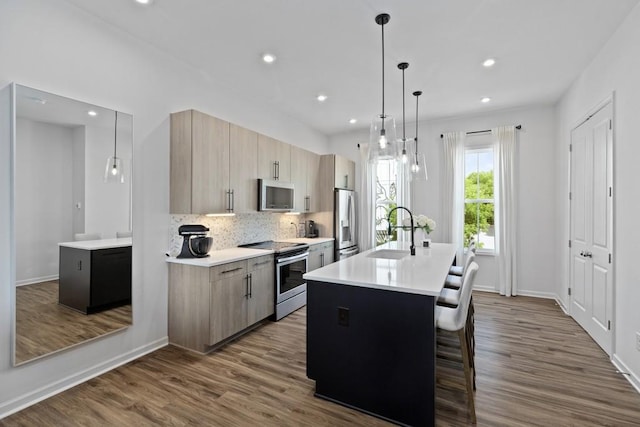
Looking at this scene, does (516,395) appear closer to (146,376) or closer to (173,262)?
(146,376)

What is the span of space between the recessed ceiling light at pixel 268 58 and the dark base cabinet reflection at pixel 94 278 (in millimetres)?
2289

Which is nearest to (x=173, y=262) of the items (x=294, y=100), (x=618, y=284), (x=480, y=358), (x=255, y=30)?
(x=255, y=30)

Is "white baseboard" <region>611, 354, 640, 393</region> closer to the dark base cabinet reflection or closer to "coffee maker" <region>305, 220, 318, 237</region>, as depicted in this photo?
"coffee maker" <region>305, 220, 318, 237</region>

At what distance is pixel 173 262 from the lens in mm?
3059

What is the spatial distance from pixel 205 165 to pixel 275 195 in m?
1.21

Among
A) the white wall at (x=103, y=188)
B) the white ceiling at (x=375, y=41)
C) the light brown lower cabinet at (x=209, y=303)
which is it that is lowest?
the light brown lower cabinet at (x=209, y=303)

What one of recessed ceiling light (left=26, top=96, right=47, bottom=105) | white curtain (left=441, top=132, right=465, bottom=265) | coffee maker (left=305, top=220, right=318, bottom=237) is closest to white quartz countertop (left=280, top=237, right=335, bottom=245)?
coffee maker (left=305, top=220, right=318, bottom=237)

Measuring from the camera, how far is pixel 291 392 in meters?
2.28

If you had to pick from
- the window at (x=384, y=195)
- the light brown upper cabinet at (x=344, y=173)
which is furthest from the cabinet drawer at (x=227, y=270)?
the window at (x=384, y=195)

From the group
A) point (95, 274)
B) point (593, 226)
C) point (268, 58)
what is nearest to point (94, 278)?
point (95, 274)

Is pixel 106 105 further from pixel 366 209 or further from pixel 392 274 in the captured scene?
pixel 366 209

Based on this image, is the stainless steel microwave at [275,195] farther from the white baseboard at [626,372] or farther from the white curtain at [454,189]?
the white baseboard at [626,372]

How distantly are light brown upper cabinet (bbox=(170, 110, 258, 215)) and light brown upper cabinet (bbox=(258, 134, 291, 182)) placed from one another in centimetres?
35

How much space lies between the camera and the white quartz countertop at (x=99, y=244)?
7.91 ft
